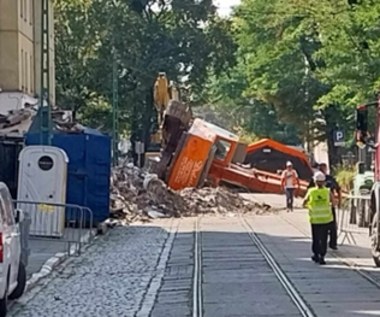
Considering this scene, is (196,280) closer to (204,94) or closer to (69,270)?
(69,270)

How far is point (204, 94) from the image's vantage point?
87750 millimetres

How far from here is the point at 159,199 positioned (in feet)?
149

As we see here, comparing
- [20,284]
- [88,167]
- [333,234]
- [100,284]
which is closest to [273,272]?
[100,284]

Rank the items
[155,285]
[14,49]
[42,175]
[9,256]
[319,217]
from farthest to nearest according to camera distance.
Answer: [14,49] → [42,175] → [319,217] → [155,285] → [9,256]

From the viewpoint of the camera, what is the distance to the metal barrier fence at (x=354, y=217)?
83.6ft

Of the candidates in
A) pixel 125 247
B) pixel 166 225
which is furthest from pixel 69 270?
pixel 166 225

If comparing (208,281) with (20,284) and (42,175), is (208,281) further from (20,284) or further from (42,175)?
(42,175)

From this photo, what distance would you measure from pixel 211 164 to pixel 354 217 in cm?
2645

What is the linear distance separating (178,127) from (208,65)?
3056 centimetres

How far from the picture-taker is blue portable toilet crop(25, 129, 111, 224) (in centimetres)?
3550

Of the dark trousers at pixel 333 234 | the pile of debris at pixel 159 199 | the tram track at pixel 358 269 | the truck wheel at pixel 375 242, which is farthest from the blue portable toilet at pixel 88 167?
the truck wheel at pixel 375 242

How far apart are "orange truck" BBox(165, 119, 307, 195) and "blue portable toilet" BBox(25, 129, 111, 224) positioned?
14251 millimetres

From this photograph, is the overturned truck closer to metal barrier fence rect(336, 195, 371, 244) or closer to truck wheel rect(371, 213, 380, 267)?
metal barrier fence rect(336, 195, 371, 244)

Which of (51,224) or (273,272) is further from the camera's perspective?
(51,224)
